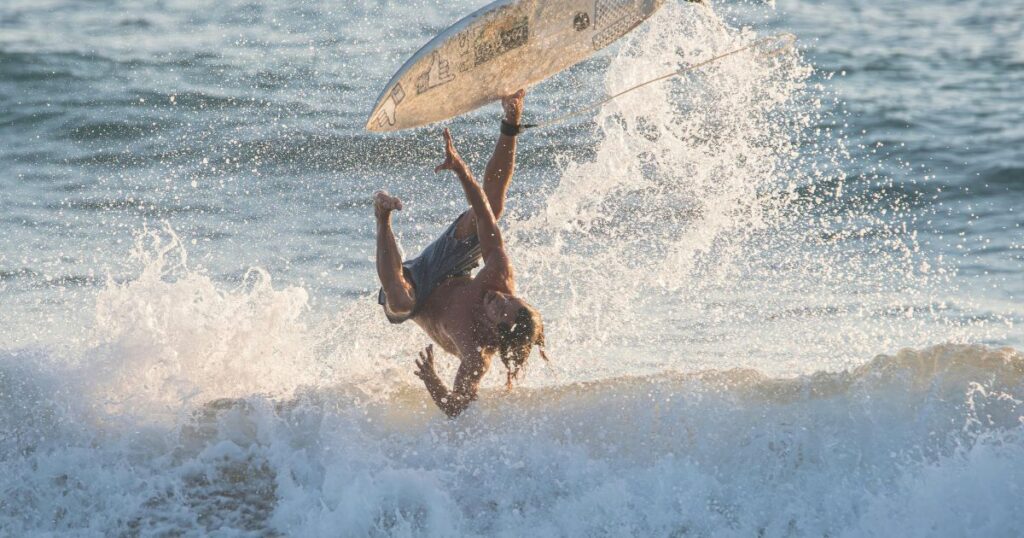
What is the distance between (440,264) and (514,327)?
0.74 meters

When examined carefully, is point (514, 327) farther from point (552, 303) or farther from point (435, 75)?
point (552, 303)

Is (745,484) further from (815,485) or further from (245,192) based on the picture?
(245,192)

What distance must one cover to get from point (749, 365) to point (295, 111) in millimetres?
6778

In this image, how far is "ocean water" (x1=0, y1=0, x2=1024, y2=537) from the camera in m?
5.69

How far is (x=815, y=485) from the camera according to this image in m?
5.59

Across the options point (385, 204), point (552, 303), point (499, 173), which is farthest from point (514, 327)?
point (552, 303)

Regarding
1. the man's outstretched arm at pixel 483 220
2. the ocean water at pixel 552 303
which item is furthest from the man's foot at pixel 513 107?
the ocean water at pixel 552 303

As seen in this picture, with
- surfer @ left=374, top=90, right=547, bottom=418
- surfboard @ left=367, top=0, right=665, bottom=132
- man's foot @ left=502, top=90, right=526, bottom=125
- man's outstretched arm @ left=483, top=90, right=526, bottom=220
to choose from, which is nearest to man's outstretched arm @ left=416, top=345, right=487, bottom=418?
surfer @ left=374, top=90, right=547, bottom=418

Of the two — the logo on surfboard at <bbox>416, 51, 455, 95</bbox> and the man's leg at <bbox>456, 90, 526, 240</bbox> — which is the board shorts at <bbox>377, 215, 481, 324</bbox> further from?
the logo on surfboard at <bbox>416, 51, 455, 95</bbox>

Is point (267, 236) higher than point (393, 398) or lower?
higher

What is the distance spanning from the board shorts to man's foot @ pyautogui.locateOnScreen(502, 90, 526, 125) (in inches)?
22.4

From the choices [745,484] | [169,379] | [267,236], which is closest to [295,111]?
[267,236]

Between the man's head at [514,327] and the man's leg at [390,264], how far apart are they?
0.45m

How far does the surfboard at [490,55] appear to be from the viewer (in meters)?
5.99
